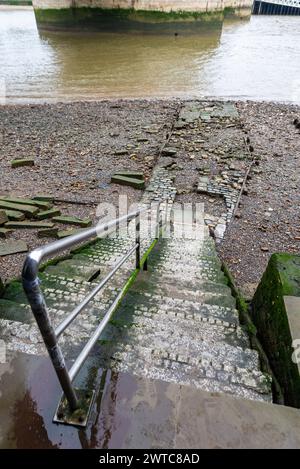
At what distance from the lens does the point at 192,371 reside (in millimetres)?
2004

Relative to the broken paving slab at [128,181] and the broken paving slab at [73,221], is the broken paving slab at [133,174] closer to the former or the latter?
the broken paving slab at [128,181]

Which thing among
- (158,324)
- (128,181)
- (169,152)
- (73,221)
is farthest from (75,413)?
(169,152)

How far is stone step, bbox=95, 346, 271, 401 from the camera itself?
1.88 metres

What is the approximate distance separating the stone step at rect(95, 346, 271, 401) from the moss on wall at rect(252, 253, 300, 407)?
197 mm

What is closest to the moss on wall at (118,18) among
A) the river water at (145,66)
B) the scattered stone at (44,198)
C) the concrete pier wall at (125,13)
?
the concrete pier wall at (125,13)

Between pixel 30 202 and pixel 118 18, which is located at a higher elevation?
pixel 118 18

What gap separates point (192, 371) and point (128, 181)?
6366 mm

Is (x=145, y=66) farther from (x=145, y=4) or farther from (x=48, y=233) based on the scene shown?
(x=48, y=233)

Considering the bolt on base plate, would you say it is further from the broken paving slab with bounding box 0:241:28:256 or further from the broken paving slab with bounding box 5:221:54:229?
the broken paving slab with bounding box 5:221:54:229

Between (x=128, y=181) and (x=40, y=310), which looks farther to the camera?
(x=128, y=181)

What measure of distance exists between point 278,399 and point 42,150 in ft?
32.0

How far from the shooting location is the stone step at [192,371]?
74.0 inches

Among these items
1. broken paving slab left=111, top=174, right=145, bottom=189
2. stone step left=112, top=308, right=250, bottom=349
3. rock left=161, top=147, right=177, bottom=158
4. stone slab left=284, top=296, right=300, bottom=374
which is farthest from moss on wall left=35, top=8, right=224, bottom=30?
stone slab left=284, top=296, right=300, bottom=374
